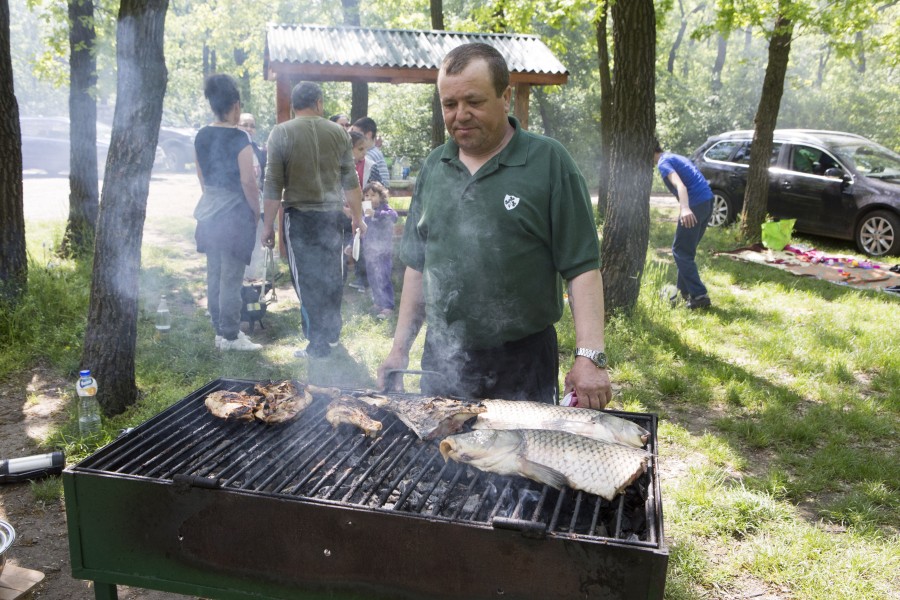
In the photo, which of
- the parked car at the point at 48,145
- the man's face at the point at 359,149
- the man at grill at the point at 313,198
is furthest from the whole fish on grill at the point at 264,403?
the parked car at the point at 48,145

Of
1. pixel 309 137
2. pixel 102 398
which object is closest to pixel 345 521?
pixel 102 398

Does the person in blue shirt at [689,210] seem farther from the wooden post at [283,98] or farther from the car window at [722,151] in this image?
the car window at [722,151]

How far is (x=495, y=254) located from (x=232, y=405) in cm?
131

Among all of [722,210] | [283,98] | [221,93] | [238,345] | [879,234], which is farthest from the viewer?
[722,210]

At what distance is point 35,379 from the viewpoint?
623cm

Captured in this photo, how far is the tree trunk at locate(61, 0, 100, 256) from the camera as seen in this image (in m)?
10.0

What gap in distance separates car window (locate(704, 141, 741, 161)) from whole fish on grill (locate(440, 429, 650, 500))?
14.0 meters

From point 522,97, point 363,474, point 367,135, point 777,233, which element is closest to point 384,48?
point 522,97

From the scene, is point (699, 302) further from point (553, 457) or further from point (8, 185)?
point (8, 185)

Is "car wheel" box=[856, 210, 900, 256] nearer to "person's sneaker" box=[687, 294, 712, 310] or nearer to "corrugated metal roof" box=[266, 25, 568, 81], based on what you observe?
"person's sneaker" box=[687, 294, 712, 310]

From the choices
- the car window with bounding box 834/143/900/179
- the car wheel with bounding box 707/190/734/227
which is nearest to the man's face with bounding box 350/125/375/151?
the car wheel with bounding box 707/190/734/227

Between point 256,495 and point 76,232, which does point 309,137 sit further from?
point 76,232

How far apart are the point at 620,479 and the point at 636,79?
6267 millimetres

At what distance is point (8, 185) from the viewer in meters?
7.02
